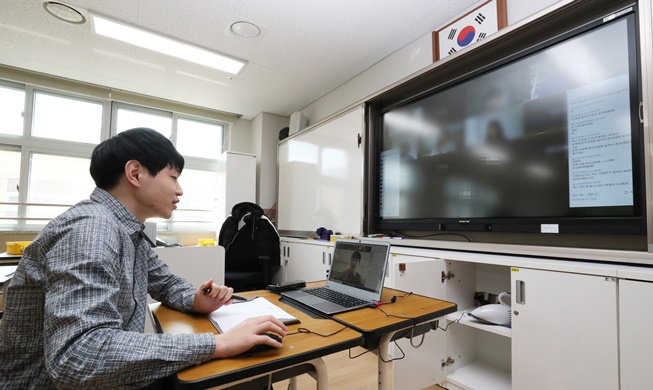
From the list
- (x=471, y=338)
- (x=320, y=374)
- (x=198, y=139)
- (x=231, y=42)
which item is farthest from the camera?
(x=198, y=139)

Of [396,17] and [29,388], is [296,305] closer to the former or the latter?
[29,388]

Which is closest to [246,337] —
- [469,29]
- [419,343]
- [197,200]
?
[419,343]

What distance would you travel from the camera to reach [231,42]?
2.83 metres

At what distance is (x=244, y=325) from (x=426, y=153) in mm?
1936

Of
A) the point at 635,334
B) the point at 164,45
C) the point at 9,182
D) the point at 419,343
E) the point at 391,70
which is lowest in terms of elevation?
the point at 419,343

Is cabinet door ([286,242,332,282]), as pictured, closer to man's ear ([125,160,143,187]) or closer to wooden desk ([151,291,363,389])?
wooden desk ([151,291,363,389])

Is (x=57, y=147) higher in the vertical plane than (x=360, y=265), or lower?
higher

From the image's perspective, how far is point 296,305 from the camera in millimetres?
1142

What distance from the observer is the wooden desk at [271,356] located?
0.62 metres

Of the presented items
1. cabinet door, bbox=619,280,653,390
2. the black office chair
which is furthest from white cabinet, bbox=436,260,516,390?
the black office chair

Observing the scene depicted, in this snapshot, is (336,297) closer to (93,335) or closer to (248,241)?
(93,335)

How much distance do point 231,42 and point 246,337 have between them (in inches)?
111

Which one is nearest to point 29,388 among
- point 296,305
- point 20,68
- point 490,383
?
point 296,305

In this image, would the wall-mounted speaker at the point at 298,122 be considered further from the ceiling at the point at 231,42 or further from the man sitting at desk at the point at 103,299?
the man sitting at desk at the point at 103,299
